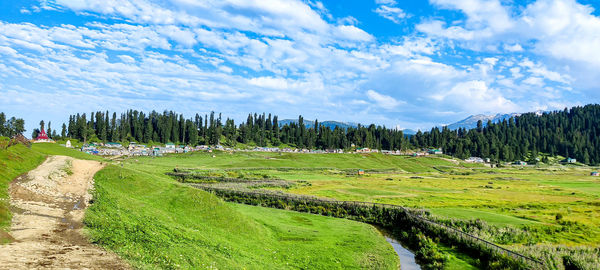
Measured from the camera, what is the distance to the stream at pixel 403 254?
34.9 m

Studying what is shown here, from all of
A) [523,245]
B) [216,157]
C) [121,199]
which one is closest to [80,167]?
[121,199]

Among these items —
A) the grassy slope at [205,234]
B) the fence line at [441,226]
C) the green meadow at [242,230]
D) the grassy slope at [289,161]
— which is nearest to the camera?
the grassy slope at [205,234]

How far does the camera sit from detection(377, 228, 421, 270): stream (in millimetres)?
34875

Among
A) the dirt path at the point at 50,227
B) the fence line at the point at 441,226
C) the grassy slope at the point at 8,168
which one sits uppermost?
the grassy slope at the point at 8,168

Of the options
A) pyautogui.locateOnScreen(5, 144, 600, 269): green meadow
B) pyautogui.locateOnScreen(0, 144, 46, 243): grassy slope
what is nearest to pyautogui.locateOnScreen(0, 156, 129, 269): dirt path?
pyautogui.locateOnScreen(0, 144, 46, 243): grassy slope

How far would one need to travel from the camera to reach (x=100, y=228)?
2455 centimetres

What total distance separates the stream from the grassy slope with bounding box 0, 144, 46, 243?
33680 millimetres

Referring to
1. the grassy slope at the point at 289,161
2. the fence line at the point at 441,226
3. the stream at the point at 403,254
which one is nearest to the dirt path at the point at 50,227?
the stream at the point at 403,254

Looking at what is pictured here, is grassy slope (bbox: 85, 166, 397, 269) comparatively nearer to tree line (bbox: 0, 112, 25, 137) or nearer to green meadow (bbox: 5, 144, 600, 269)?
green meadow (bbox: 5, 144, 600, 269)

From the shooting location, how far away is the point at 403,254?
39.1 m

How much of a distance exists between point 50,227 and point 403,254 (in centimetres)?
3476

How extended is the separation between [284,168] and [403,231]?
98900 millimetres

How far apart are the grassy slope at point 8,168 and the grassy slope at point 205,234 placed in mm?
5194

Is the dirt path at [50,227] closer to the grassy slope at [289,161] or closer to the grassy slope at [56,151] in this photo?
the grassy slope at [56,151]
